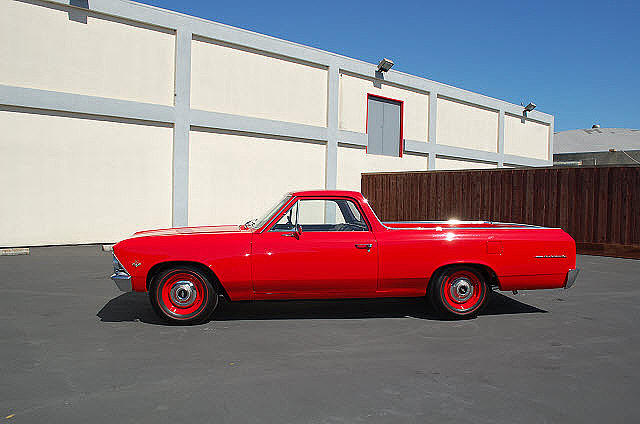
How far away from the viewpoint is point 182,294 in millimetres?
5621

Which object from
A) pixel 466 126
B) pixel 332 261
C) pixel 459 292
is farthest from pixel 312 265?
pixel 466 126

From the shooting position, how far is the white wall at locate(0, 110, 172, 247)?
12.7 meters

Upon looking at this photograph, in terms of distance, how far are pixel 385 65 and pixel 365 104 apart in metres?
1.83

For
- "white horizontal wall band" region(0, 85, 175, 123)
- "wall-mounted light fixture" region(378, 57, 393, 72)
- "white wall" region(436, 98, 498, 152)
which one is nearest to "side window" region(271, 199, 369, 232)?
"white horizontal wall band" region(0, 85, 175, 123)

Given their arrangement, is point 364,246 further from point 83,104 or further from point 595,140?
point 595,140

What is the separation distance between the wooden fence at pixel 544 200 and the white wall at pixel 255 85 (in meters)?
4.24

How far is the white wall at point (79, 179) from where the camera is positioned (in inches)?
500

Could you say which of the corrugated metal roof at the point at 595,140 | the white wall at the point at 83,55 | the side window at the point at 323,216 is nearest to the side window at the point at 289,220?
the side window at the point at 323,216

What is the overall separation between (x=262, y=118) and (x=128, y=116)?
4.56 meters

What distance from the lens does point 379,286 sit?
229 inches

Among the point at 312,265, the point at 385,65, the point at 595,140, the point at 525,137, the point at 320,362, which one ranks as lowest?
the point at 320,362

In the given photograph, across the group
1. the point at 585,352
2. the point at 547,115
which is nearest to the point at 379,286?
the point at 585,352

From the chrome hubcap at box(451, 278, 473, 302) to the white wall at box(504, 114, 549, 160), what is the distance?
959 inches

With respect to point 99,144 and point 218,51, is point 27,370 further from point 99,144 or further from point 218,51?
point 218,51
